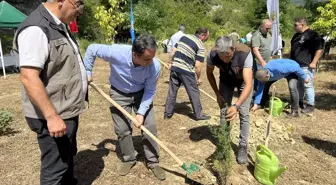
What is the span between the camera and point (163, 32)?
20.9 m

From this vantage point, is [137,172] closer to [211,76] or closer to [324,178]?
[211,76]

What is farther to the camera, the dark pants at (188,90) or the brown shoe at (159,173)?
the dark pants at (188,90)

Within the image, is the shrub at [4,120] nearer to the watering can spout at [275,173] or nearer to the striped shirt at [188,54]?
the striped shirt at [188,54]

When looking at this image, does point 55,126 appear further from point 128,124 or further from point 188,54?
point 188,54

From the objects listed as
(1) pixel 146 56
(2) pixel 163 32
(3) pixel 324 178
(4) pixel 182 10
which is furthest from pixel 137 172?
(4) pixel 182 10

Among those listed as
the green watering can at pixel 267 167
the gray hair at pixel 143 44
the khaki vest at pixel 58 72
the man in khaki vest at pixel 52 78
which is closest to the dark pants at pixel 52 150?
the man in khaki vest at pixel 52 78

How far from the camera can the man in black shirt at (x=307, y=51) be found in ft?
18.9

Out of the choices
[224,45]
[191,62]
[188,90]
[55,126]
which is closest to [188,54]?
[191,62]

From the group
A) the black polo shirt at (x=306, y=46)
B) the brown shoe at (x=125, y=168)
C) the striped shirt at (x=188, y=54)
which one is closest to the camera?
the brown shoe at (x=125, y=168)

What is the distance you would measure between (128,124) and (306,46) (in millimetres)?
4062

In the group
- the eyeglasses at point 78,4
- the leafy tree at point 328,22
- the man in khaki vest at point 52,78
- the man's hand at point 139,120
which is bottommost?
the man's hand at point 139,120

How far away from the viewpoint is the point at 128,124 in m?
3.50

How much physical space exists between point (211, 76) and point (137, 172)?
1.53 meters

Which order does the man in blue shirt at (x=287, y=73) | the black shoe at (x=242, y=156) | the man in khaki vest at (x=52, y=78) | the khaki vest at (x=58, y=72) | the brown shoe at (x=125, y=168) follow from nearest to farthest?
the man in khaki vest at (x=52, y=78), the khaki vest at (x=58, y=72), the brown shoe at (x=125, y=168), the black shoe at (x=242, y=156), the man in blue shirt at (x=287, y=73)
